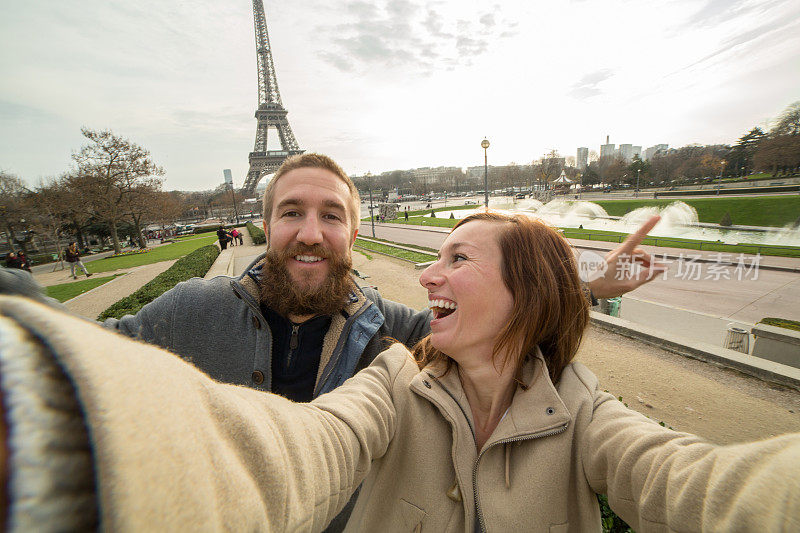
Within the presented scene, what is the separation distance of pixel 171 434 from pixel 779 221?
27.9 meters

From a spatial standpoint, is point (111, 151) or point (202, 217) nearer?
point (111, 151)

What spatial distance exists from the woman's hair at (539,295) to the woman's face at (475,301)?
4cm

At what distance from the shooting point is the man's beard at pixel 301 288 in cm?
226

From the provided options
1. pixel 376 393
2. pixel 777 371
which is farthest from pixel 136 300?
pixel 777 371

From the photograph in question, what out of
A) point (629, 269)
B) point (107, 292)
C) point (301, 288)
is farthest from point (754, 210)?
point (107, 292)

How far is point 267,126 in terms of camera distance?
53.9 metres

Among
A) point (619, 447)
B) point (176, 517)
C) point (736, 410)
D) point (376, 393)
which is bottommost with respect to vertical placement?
point (736, 410)

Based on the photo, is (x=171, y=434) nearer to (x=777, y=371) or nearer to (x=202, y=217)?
(x=777, y=371)

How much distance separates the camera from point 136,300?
7.05 metres

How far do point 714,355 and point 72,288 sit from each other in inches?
867

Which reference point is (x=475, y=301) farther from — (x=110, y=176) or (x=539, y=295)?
(x=110, y=176)

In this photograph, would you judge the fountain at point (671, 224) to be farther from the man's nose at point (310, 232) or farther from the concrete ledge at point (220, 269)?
the concrete ledge at point (220, 269)

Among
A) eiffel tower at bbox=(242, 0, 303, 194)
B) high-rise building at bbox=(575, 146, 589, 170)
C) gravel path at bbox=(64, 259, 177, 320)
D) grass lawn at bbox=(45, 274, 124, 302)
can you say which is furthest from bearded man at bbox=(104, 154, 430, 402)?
high-rise building at bbox=(575, 146, 589, 170)

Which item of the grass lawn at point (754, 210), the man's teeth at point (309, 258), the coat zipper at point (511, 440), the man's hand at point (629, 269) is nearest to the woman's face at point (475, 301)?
the coat zipper at point (511, 440)
